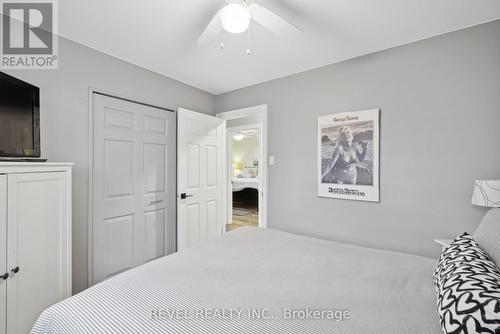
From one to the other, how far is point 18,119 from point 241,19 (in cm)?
163

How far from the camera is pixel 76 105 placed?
2059mm

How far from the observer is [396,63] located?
210cm

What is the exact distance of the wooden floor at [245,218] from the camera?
476 cm

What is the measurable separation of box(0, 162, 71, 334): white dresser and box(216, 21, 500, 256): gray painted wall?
2170 millimetres

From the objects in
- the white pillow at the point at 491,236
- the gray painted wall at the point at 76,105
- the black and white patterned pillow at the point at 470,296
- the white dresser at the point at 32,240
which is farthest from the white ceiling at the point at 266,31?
the black and white patterned pillow at the point at 470,296

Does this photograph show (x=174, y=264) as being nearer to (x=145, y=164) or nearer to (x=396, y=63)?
(x=145, y=164)

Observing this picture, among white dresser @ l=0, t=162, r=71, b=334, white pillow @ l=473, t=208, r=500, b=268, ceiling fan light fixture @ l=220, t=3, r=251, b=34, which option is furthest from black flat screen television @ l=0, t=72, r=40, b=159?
white pillow @ l=473, t=208, r=500, b=268

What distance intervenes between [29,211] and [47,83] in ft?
3.60

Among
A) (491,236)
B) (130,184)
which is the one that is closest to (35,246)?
(130,184)

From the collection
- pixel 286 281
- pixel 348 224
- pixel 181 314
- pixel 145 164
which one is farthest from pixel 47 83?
pixel 348 224

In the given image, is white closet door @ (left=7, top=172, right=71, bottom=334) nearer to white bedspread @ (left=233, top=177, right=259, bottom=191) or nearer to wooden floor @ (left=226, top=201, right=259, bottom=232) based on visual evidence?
wooden floor @ (left=226, top=201, right=259, bottom=232)

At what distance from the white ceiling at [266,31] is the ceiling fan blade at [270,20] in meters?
0.20

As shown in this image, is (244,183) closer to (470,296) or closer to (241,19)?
(241,19)

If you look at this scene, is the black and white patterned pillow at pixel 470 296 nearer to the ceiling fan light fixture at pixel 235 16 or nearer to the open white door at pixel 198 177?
the ceiling fan light fixture at pixel 235 16
